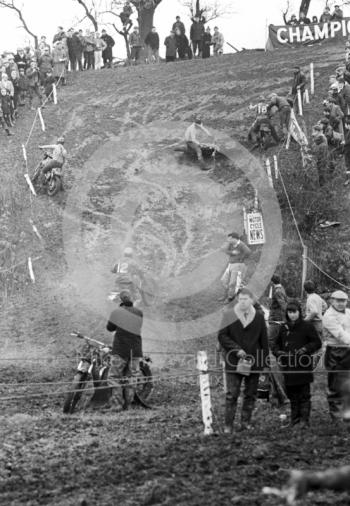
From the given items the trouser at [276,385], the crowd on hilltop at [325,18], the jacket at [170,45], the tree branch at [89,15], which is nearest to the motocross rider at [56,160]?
the trouser at [276,385]

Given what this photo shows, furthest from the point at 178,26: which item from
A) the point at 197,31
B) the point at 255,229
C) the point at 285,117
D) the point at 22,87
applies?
the point at 255,229

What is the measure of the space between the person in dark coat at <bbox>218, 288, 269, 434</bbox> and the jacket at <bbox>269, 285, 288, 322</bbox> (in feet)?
7.40

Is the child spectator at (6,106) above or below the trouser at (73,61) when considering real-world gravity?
below

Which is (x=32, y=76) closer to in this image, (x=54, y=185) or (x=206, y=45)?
(x=54, y=185)

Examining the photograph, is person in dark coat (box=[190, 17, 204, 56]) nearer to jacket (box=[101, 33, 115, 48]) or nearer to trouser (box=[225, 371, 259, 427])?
jacket (box=[101, 33, 115, 48])

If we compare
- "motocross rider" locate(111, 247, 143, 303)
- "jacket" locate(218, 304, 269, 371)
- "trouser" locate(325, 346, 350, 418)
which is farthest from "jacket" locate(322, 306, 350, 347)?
"motocross rider" locate(111, 247, 143, 303)

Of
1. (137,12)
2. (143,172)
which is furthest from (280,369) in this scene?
(137,12)

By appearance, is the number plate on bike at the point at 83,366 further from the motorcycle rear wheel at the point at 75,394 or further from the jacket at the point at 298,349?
the jacket at the point at 298,349

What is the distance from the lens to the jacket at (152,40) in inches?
1500

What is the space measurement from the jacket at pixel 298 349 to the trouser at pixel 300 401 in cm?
9

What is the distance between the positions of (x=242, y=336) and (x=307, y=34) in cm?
2691

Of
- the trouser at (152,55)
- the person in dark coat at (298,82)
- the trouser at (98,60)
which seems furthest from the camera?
the trouser at (152,55)

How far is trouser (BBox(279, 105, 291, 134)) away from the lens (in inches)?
953

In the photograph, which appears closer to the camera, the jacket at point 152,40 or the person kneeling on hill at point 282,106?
the person kneeling on hill at point 282,106
